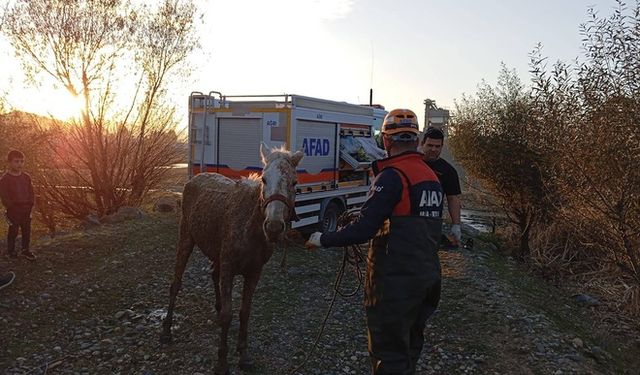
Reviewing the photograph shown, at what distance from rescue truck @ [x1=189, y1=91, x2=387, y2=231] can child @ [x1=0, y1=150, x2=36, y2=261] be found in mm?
3424

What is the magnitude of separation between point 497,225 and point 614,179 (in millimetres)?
9317

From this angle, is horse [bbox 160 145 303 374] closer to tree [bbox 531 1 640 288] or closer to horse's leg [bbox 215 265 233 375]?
horse's leg [bbox 215 265 233 375]

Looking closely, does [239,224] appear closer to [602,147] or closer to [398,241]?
[398,241]

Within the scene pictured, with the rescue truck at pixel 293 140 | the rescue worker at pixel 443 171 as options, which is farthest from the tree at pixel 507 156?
the rescue worker at pixel 443 171

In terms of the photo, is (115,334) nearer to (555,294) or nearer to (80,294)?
(80,294)

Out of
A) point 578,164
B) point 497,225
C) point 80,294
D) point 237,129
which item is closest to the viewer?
point 80,294

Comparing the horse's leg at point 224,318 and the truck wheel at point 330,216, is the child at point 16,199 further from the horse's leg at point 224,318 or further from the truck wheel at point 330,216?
the truck wheel at point 330,216

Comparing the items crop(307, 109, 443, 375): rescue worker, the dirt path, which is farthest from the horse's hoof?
crop(307, 109, 443, 375): rescue worker

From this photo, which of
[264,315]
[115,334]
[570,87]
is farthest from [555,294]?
[115,334]

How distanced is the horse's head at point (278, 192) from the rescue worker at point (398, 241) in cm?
54

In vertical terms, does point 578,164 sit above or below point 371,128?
below

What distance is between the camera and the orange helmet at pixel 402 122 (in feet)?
10.9

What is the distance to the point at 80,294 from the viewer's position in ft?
21.8

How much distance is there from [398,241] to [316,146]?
7.33 metres
